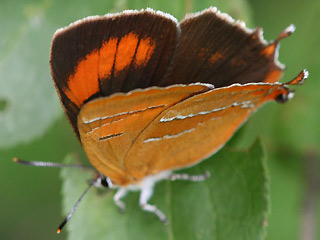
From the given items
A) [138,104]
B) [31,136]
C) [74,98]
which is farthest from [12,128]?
[138,104]

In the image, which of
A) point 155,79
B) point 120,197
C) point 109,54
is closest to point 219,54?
point 155,79

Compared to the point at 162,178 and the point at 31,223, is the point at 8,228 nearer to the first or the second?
the point at 31,223

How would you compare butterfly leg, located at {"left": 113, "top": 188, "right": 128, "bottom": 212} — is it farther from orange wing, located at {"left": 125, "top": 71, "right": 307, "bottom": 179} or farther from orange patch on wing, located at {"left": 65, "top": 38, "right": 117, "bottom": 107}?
orange patch on wing, located at {"left": 65, "top": 38, "right": 117, "bottom": 107}

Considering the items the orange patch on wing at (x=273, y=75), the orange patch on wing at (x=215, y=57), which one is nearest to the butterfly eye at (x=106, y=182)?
the orange patch on wing at (x=215, y=57)

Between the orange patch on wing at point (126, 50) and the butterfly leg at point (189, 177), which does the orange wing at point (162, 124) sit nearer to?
the butterfly leg at point (189, 177)

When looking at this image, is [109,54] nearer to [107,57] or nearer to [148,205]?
[107,57]

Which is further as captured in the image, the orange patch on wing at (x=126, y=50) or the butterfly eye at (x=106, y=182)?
the butterfly eye at (x=106, y=182)
